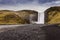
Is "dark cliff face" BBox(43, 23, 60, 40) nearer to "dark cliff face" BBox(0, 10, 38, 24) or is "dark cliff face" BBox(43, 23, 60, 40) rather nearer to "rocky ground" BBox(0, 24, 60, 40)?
"rocky ground" BBox(0, 24, 60, 40)

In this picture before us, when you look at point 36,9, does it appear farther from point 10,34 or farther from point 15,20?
point 10,34

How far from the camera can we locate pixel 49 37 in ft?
3.43

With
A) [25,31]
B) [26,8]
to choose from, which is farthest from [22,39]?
[26,8]

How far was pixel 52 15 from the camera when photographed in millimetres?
1389

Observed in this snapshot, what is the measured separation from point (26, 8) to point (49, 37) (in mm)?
555

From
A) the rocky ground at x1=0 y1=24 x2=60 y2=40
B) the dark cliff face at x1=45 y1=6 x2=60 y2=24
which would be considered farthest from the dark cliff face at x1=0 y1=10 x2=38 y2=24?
the rocky ground at x1=0 y1=24 x2=60 y2=40

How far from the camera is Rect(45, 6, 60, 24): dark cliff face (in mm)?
1344

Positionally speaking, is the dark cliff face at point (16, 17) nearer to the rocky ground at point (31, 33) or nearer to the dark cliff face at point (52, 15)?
the dark cliff face at point (52, 15)

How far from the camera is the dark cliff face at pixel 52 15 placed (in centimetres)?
134

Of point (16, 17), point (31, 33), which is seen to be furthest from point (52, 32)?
point (16, 17)

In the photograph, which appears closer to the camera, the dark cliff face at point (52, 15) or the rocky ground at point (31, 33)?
the rocky ground at point (31, 33)

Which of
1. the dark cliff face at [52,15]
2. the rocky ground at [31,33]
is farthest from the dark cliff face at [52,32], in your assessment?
the dark cliff face at [52,15]

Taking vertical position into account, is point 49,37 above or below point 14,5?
below

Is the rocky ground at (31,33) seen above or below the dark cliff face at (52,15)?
below
